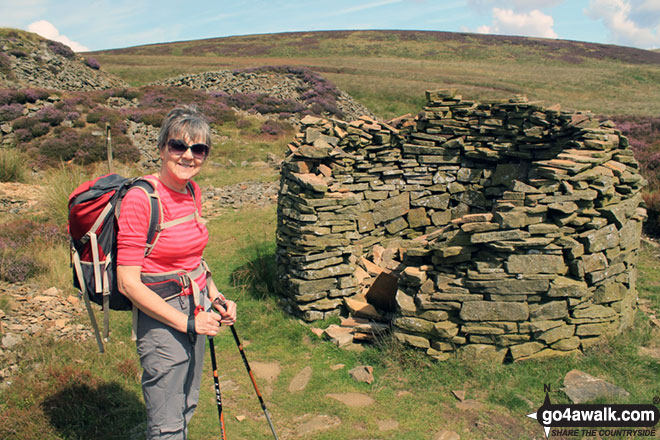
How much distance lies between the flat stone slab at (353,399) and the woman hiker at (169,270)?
2.39 meters

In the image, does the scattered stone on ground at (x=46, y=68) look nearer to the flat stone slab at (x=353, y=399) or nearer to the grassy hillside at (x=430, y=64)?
the grassy hillside at (x=430, y=64)

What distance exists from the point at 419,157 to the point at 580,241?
12.2ft

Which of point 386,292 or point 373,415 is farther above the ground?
point 386,292

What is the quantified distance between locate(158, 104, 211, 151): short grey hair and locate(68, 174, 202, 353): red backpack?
1.01 ft

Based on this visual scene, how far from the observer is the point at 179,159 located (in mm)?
2764

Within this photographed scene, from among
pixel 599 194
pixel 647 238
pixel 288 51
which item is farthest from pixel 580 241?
pixel 288 51

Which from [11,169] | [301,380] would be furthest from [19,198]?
[301,380]

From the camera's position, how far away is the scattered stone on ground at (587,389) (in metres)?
4.64

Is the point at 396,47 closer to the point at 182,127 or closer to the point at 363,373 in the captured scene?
the point at 363,373

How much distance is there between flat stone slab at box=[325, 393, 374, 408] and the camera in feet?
16.0

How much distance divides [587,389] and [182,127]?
499 centimetres

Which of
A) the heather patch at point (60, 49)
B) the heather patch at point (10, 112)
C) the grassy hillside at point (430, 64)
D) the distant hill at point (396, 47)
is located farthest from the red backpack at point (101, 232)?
the distant hill at point (396, 47)

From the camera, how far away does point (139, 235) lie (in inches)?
101

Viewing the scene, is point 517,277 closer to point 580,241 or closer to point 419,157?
point 580,241
